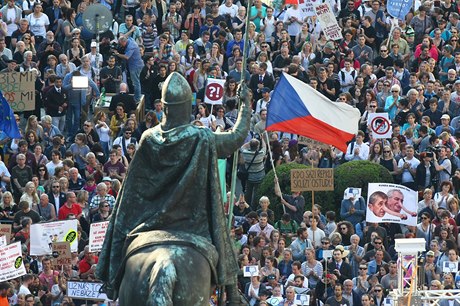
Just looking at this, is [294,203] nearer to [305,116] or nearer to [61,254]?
[305,116]

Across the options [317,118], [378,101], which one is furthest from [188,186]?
[378,101]

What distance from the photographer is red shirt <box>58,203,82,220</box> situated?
31906 mm

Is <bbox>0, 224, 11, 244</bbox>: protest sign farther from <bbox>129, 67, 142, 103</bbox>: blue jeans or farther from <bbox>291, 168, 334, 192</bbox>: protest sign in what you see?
<bbox>129, 67, 142, 103</bbox>: blue jeans

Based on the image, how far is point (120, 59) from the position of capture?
3909 centimetres

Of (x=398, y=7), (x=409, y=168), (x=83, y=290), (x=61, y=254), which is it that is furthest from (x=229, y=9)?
(x=83, y=290)

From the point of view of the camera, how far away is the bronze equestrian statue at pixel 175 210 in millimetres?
14859

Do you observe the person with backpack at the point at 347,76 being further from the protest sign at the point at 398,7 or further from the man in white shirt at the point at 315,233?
the man in white shirt at the point at 315,233

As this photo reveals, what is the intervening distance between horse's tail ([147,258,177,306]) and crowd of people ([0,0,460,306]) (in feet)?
43.6

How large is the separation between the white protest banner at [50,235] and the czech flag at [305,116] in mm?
3823

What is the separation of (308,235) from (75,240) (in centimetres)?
369

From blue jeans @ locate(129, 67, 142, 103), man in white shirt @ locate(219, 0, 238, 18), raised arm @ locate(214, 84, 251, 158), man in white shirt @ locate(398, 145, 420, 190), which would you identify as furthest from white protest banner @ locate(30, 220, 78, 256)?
raised arm @ locate(214, 84, 251, 158)

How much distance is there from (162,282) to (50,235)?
1607 cm

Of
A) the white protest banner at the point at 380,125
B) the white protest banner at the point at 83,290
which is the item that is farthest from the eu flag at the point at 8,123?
the white protest banner at the point at 380,125

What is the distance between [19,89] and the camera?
36.3 metres
